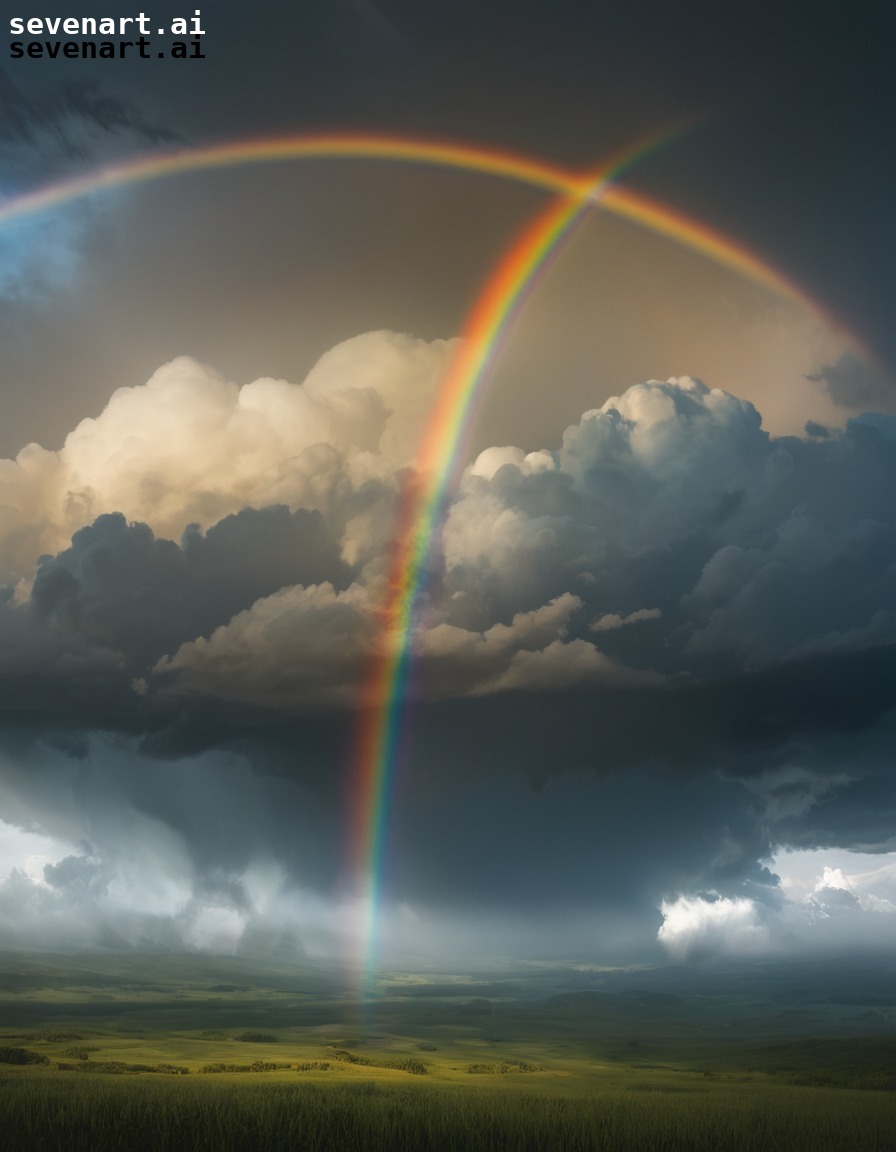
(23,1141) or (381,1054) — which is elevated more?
(23,1141)

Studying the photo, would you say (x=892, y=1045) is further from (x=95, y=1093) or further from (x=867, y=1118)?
(x=95, y=1093)

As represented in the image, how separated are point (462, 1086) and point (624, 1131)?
2810 centimetres

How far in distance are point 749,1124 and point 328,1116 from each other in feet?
76.8

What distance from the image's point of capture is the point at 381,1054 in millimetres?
115188

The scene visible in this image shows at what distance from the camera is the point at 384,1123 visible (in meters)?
51.7

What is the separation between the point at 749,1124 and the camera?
179ft

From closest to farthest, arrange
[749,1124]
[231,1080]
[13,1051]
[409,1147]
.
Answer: [409,1147] → [749,1124] → [231,1080] → [13,1051]

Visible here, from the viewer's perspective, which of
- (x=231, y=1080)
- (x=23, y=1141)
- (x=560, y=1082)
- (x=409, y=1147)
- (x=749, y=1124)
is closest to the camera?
(x=23, y=1141)

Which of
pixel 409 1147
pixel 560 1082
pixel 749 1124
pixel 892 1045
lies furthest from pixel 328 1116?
pixel 892 1045

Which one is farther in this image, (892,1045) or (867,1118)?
(892,1045)

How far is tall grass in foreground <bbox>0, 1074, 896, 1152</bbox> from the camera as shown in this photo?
47.6 metres

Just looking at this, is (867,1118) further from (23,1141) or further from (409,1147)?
(23,1141)

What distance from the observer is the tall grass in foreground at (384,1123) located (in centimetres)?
4759

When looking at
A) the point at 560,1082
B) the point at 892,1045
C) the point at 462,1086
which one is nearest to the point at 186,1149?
the point at 462,1086
